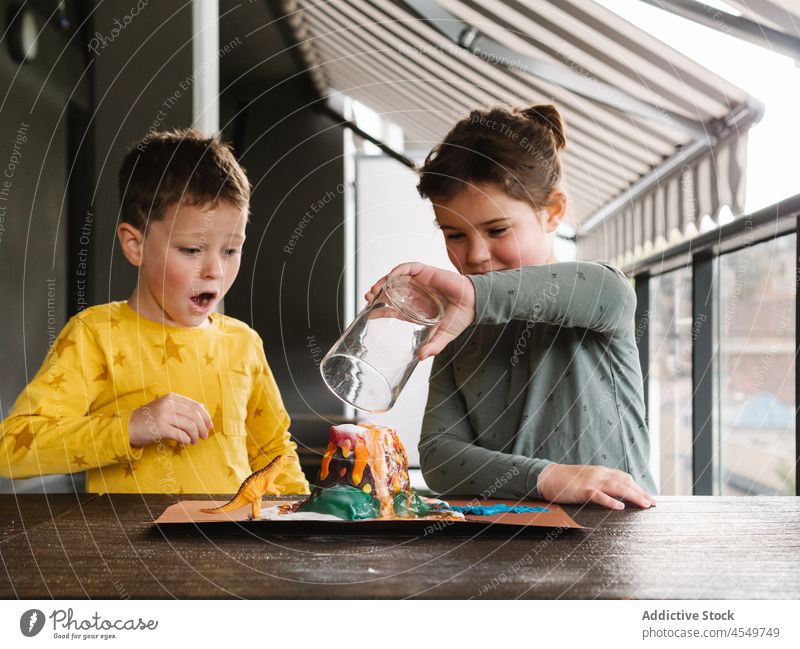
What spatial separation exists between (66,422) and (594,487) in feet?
1.62

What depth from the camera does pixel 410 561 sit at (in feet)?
1.39

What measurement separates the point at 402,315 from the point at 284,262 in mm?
2103

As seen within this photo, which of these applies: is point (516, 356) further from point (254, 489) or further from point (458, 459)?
point (254, 489)

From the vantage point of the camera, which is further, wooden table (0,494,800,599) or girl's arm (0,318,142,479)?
girl's arm (0,318,142,479)

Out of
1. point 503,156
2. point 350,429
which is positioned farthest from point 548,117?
point 350,429

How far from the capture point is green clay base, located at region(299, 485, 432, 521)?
Result: 20.3 inches

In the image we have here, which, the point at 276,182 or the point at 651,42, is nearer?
the point at 651,42

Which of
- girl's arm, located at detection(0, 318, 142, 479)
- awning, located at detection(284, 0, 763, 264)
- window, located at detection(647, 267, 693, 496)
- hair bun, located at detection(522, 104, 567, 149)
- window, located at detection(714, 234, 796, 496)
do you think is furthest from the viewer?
window, located at detection(647, 267, 693, 496)

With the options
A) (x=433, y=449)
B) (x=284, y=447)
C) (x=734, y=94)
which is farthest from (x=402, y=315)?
(x=734, y=94)

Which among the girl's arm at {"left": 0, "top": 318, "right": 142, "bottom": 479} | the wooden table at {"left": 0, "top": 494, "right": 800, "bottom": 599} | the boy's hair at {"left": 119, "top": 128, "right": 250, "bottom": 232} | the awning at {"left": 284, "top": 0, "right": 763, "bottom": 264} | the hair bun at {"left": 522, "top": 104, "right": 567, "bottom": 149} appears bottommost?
the wooden table at {"left": 0, "top": 494, "right": 800, "bottom": 599}

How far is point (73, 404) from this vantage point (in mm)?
805

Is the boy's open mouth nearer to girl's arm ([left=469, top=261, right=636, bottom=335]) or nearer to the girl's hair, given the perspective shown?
the girl's hair

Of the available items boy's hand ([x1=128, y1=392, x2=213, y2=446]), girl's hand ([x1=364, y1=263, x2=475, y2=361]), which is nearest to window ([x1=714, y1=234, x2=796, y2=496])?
girl's hand ([x1=364, y1=263, x2=475, y2=361])

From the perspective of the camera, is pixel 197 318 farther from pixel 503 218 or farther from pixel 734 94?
pixel 734 94
